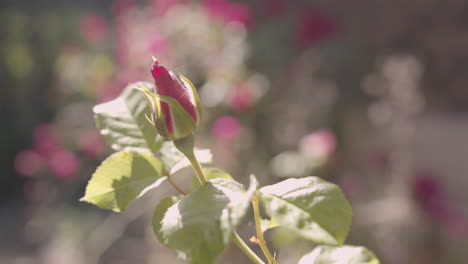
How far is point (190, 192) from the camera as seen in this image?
0.23 metres

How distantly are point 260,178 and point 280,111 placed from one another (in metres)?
0.31

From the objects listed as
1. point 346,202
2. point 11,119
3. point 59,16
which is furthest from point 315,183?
point 59,16

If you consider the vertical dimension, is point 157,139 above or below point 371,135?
above

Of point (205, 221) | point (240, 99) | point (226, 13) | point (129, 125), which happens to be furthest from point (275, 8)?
point (205, 221)

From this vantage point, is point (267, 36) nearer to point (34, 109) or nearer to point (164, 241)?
point (164, 241)

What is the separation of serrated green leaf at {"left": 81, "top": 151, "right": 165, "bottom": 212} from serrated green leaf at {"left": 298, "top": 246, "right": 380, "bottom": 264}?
92 mm

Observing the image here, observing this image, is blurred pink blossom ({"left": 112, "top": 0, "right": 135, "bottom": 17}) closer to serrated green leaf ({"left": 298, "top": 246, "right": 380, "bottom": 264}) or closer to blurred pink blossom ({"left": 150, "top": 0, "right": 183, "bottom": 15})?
blurred pink blossom ({"left": 150, "top": 0, "right": 183, "bottom": 15})

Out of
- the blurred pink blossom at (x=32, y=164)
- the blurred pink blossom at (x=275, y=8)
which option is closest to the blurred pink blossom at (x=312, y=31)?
the blurred pink blossom at (x=275, y=8)

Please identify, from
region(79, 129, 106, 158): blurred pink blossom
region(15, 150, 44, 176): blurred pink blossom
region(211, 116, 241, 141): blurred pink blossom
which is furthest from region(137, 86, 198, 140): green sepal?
region(15, 150, 44, 176): blurred pink blossom

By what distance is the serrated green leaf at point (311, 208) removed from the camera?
207mm

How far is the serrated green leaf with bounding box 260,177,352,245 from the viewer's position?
0.21 metres

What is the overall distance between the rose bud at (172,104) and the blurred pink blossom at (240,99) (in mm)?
1616

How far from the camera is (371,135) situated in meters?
2.40

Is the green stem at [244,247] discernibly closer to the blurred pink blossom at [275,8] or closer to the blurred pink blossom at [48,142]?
the blurred pink blossom at [48,142]
